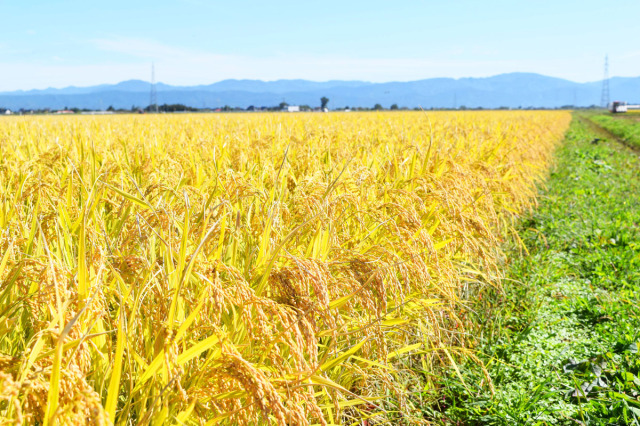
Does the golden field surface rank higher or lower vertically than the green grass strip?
higher

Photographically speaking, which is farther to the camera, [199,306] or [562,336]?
[562,336]

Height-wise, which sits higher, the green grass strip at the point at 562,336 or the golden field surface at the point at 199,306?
the golden field surface at the point at 199,306

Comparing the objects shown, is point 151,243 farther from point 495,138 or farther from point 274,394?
point 495,138

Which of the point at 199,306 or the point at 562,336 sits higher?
the point at 199,306

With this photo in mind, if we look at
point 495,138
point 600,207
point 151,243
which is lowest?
point 600,207

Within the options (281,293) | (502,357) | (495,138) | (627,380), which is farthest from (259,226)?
(495,138)

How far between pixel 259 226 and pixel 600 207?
19.0 ft

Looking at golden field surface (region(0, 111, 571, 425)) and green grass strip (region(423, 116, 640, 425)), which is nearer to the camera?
golden field surface (region(0, 111, 571, 425))

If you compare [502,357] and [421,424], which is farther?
[502,357]

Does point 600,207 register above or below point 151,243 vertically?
below

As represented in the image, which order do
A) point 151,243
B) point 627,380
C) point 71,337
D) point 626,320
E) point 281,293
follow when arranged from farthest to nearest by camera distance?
1. point 626,320
2. point 627,380
3. point 151,243
4. point 281,293
5. point 71,337

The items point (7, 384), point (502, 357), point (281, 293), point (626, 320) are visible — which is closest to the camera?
point (7, 384)

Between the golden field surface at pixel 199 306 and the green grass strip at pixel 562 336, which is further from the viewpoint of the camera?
the green grass strip at pixel 562 336

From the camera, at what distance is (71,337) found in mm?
1039
